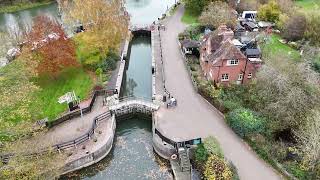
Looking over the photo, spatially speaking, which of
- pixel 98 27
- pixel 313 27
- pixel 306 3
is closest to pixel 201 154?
pixel 98 27

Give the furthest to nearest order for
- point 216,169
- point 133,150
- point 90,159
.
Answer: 1. point 133,150
2. point 90,159
3. point 216,169

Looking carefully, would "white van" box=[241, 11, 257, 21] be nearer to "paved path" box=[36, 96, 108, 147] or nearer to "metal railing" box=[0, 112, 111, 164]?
"paved path" box=[36, 96, 108, 147]

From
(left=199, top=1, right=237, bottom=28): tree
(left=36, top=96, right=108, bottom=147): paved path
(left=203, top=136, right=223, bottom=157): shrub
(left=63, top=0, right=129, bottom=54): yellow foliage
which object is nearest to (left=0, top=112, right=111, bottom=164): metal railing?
(left=36, top=96, right=108, bottom=147): paved path

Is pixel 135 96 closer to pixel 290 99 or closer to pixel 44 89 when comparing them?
pixel 44 89

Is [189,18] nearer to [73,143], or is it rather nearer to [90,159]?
[73,143]

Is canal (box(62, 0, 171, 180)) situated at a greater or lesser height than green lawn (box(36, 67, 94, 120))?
lesser

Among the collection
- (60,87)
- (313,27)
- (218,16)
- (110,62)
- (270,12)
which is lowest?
(60,87)
